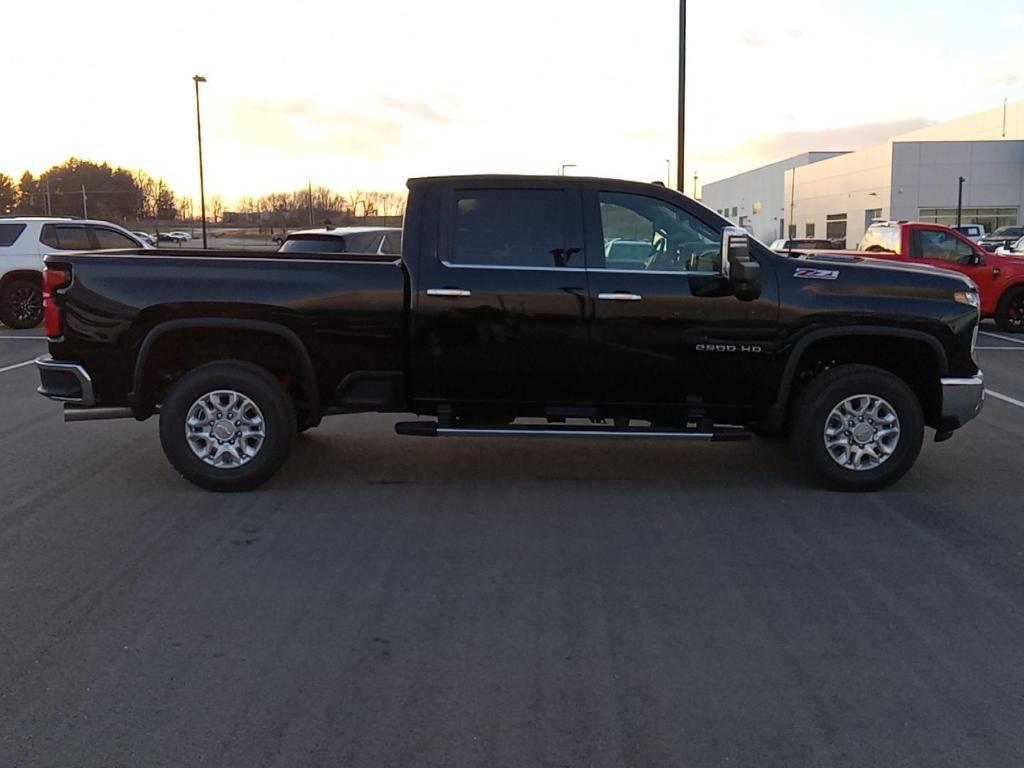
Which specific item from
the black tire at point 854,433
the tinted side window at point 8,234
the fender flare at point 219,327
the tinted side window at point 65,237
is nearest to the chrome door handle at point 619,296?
the black tire at point 854,433

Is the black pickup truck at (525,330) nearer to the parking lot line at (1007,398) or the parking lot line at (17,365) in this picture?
the parking lot line at (1007,398)

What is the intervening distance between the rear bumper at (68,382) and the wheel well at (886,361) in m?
4.84

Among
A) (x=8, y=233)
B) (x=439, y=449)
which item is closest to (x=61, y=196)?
(x=8, y=233)

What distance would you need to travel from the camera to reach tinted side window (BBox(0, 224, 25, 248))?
1692 cm

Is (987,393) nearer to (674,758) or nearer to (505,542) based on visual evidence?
(505,542)

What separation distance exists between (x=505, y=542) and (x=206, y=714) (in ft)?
7.53

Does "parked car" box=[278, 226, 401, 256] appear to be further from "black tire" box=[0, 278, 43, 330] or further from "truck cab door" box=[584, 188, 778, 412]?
"black tire" box=[0, 278, 43, 330]

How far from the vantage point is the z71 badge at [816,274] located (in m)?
6.44

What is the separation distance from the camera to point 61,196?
3684 inches

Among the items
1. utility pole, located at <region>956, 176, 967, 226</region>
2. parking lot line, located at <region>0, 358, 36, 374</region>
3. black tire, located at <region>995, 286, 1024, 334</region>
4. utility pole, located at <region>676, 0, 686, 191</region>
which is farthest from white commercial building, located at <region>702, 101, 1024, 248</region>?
parking lot line, located at <region>0, 358, 36, 374</region>

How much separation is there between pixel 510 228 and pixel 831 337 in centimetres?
232

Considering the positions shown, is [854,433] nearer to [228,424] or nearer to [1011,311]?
[228,424]

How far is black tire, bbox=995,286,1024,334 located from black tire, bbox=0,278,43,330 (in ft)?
57.1

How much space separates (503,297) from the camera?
6.38 m
